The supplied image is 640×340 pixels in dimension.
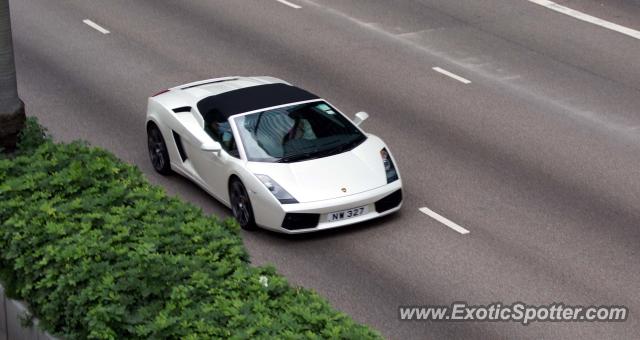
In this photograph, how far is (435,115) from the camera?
701 inches

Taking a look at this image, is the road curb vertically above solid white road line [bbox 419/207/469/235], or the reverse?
the road curb

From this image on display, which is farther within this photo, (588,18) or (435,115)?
(588,18)

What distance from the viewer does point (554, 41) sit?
21.1m

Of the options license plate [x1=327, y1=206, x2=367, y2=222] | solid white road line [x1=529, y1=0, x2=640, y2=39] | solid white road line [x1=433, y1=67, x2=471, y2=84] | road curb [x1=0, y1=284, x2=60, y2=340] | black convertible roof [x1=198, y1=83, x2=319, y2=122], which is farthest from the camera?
solid white road line [x1=529, y1=0, x2=640, y2=39]

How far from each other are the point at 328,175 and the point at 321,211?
1.69 ft

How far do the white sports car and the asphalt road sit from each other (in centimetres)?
33

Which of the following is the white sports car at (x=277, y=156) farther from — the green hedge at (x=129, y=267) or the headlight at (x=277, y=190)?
the green hedge at (x=129, y=267)

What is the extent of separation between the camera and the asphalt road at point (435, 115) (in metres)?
12.9

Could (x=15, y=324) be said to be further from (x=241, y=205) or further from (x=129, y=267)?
(x=241, y=205)

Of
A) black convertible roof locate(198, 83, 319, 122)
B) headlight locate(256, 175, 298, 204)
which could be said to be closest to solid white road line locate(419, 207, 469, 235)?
headlight locate(256, 175, 298, 204)

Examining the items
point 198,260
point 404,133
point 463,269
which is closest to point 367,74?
point 404,133

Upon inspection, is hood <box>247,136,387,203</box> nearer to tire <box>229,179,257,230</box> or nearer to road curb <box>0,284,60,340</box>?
tire <box>229,179,257,230</box>

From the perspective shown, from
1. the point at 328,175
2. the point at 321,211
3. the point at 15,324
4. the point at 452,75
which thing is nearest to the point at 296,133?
the point at 328,175

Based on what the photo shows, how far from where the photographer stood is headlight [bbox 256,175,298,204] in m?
13.7
